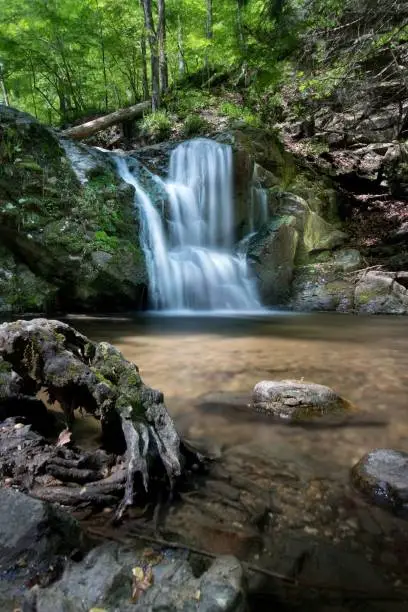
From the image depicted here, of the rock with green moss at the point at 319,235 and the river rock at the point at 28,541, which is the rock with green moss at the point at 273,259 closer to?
the rock with green moss at the point at 319,235

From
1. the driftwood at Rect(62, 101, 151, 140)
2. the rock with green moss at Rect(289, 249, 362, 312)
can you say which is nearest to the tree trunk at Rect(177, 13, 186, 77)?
the driftwood at Rect(62, 101, 151, 140)

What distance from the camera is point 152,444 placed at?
210cm

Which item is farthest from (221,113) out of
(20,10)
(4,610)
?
(4,610)

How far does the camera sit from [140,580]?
1.21m

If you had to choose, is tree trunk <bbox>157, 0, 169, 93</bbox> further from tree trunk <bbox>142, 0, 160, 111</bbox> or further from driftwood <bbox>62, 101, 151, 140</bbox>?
driftwood <bbox>62, 101, 151, 140</bbox>

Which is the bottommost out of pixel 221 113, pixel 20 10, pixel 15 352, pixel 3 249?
pixel 15 352

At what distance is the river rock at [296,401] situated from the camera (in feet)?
10.3

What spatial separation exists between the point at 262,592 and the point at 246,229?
1131 cm

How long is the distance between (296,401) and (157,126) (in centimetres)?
1380

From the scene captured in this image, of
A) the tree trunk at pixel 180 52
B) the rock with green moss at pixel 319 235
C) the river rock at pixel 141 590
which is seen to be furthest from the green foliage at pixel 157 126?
the river rock at pixel 141 590

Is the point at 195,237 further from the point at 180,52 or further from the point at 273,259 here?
the point at 180,52

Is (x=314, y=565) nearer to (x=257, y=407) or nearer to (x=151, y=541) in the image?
(x=151, y=541)

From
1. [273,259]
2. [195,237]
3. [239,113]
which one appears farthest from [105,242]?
[239,113]

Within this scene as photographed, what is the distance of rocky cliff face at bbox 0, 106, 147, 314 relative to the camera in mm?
8875
